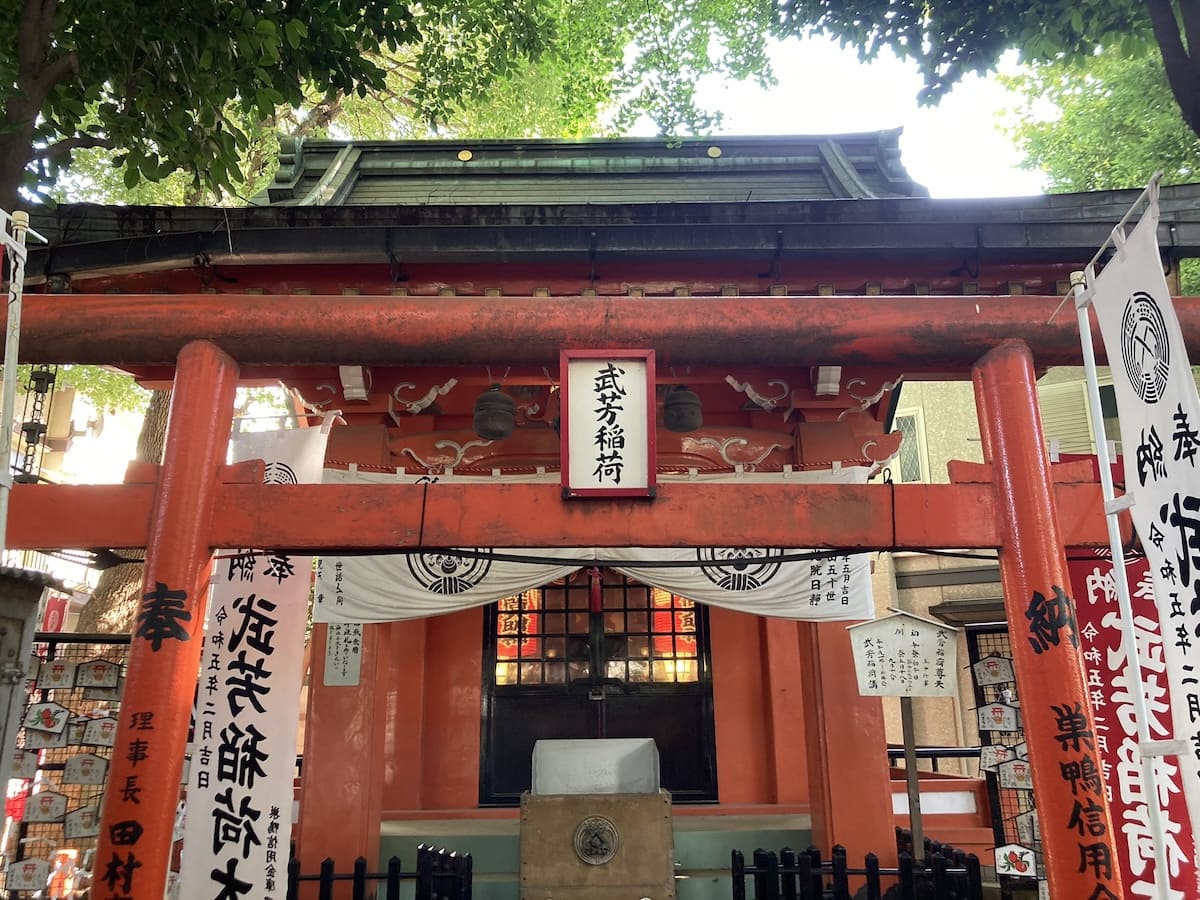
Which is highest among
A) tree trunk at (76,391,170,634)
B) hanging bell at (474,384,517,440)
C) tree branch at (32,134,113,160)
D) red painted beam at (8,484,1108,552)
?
tree branch at (32,134,113,160)

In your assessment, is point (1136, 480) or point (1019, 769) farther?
point (1019, 769)

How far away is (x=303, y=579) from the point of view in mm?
5379

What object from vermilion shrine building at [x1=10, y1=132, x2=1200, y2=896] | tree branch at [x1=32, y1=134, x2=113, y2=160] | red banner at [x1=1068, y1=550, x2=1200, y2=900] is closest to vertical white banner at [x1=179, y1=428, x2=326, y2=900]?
vermilion shrine building at [x1=10, y1=132, x2=1200, y2=896]

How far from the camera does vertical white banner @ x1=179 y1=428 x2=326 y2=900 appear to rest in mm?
5027

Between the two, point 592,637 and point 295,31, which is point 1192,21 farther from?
point 592,637

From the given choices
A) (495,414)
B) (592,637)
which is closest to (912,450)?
(592,637)

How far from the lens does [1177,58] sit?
16.8 feet

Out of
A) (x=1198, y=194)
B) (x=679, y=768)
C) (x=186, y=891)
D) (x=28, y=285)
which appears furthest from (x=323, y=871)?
(x=1198, y=194)

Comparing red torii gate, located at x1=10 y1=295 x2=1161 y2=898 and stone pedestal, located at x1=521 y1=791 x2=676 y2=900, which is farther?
stone pedestal, located at x1=521 y1=791 x2=676 y2=900

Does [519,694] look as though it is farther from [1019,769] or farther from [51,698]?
[1019,769]

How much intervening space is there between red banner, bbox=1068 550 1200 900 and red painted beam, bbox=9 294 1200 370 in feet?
4.73

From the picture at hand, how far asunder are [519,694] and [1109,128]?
1181cm

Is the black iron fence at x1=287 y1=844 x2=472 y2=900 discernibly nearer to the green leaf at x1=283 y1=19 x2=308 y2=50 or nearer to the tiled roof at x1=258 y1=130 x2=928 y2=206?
the green leaf at x1=283 y1=19 x2=308 y2=50

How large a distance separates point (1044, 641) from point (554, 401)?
4.45 meters
